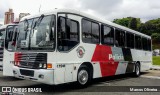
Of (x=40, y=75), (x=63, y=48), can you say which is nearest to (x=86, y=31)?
(x=63, y=48)

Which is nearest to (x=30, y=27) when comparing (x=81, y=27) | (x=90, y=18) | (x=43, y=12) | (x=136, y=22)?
(x=43, y=12)

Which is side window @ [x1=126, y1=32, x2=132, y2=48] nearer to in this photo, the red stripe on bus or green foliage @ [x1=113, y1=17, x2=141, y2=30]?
the red stripe on bus

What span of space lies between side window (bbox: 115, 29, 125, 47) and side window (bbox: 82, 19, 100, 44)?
2.21 meters

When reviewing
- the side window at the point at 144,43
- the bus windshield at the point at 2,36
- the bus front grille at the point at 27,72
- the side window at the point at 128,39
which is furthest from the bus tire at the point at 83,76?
the side window at the point at 144,43

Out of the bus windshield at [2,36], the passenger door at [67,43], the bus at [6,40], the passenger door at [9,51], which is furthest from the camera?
the bus windshield at [2,36]

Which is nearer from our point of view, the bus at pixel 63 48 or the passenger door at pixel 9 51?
the bus at pixel 63 48

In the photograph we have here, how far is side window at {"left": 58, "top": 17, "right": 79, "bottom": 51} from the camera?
8281 millimetres

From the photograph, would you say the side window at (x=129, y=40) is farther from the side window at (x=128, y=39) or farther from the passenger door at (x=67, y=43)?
the passenger door at (x=67, y=43)

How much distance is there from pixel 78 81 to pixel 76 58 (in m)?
0.90

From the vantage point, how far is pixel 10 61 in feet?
36.1

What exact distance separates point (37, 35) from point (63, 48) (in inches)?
42.2

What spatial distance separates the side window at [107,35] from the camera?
11.3m

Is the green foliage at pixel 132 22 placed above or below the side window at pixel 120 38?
above

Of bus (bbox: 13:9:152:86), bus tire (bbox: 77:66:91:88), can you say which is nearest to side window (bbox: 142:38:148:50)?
bus (bbox: 13:9:152:86)
